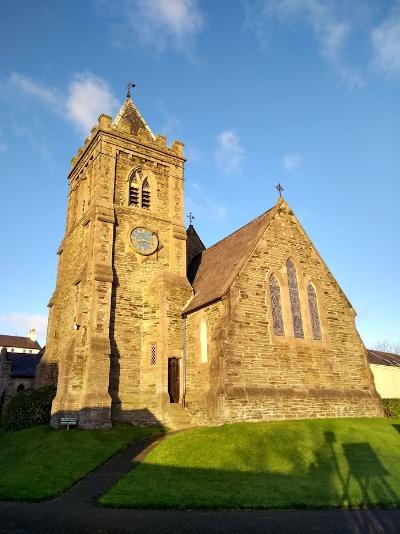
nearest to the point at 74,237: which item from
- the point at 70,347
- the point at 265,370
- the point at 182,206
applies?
the point at 182,206

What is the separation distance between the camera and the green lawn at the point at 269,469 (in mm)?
10352

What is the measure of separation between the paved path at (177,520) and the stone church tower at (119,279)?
8.91 metres

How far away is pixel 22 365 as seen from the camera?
147ft

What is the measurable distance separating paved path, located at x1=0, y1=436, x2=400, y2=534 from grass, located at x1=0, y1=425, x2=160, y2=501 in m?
1.42

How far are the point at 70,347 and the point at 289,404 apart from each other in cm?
1079

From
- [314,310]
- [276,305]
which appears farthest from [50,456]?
[314,310]

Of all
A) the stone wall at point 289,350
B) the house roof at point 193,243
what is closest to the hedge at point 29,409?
the stone wall at point 289,350

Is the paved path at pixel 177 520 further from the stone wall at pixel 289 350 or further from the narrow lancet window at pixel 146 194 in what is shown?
the narrow lancet window at pixel 146 194

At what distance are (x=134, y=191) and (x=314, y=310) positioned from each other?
13.1 meters

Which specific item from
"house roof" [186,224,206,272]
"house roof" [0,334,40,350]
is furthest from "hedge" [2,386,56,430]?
"house roof" [0,334,40,350]

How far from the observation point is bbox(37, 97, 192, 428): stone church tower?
19625 mm

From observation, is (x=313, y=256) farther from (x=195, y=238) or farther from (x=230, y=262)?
(x=195, y=238)

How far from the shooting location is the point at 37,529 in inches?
322

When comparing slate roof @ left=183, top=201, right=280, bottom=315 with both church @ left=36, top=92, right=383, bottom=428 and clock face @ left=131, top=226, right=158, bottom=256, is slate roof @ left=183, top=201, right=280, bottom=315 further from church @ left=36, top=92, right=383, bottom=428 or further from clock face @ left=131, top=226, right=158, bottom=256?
clock face @ left=131, top=226, right=158, bottom=256
